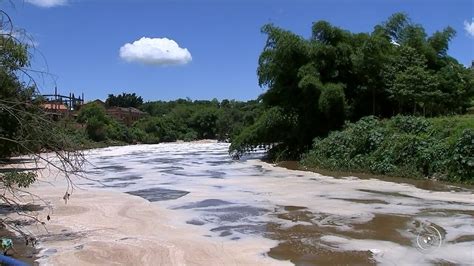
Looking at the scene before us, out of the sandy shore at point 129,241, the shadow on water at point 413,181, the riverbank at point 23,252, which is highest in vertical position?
the shadow on water at point 413,181

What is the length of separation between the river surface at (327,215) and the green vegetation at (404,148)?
1.41 metres

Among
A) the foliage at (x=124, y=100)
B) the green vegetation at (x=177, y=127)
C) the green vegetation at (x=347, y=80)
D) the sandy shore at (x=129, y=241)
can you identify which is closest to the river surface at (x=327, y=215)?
the sandy shore at (x=129, y=241)

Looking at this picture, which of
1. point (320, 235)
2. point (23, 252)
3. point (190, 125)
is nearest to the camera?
point (23, 252)

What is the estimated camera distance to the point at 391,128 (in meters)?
20.8

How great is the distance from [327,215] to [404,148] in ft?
29.0

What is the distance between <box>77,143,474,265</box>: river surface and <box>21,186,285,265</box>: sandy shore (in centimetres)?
40

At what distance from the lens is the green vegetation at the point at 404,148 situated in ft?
54.0

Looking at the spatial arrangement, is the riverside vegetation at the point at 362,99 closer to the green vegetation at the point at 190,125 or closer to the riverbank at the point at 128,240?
the riverbank at the point at 128,240

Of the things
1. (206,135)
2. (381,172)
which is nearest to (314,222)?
(381,172)

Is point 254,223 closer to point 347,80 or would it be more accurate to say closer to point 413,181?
point 413,181

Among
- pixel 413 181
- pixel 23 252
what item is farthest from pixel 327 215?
pixel 413 181

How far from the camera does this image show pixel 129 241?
8.91 m

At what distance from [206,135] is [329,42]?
2598 inches

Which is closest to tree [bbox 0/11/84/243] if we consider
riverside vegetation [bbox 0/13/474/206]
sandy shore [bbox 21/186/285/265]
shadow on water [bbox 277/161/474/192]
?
sandy shore [bbox 21/186/285/265]
